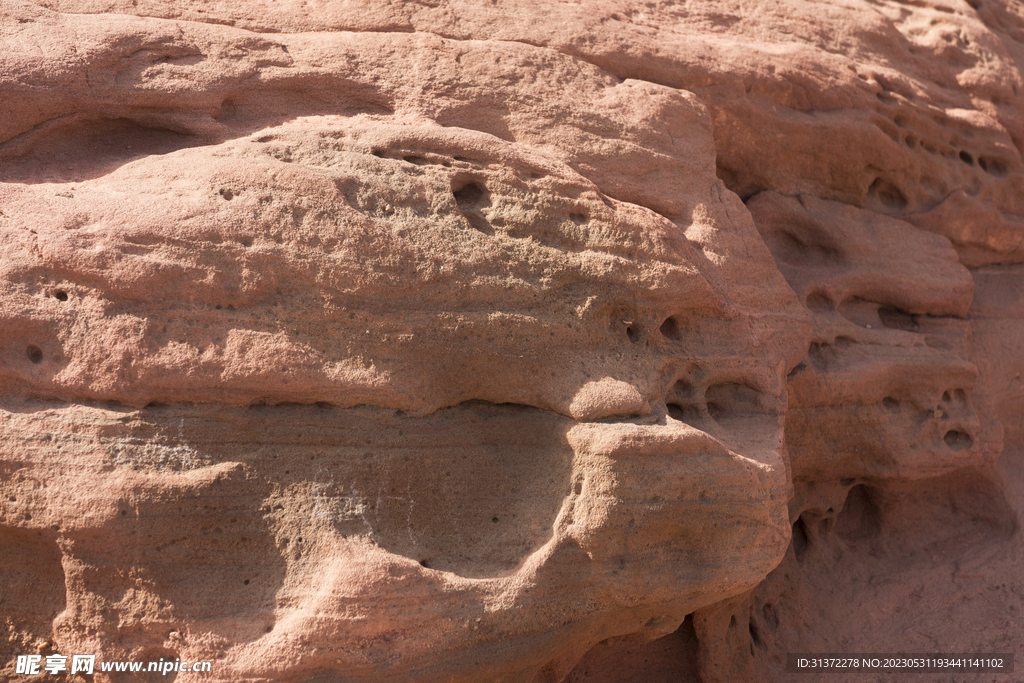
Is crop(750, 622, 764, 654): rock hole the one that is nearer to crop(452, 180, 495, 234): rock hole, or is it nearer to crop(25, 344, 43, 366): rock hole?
crop(452, 180, 495, 234): rock hole

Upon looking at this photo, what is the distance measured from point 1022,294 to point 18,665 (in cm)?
548

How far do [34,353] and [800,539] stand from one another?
12.6 feet

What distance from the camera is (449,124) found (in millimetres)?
3348

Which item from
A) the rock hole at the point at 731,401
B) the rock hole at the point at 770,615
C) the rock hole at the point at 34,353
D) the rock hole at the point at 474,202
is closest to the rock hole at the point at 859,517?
the rock hole at the point at 770,615

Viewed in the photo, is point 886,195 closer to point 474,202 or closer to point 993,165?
point 993,165

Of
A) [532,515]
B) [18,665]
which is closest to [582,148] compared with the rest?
[532,515]

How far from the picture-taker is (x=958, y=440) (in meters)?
4.18

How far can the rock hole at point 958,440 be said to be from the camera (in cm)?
414

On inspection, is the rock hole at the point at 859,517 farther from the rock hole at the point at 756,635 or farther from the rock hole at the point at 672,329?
the rock hole at the point at 672,329

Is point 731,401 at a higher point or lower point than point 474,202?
lower

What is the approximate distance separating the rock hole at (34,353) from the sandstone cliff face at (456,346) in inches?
2.4

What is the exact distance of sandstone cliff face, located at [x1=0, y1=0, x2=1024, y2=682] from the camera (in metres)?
2.56

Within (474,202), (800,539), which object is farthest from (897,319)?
(474,202)

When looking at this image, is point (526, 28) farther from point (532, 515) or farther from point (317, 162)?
point (532, 515)
